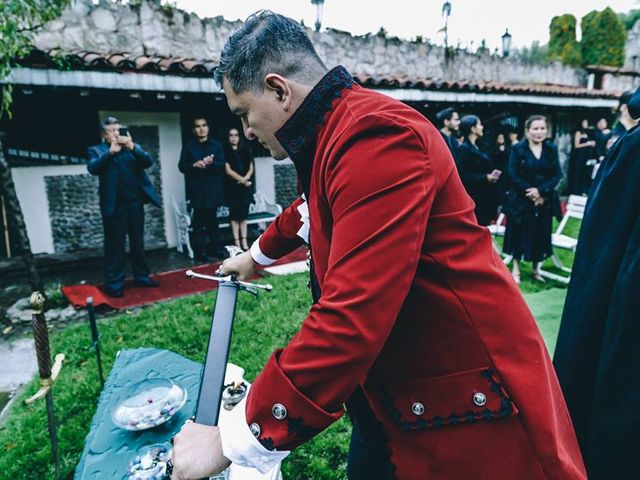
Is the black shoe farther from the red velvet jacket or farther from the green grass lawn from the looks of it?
the red velvet jacket

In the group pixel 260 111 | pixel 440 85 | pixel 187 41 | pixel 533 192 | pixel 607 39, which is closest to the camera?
pixel 260 111

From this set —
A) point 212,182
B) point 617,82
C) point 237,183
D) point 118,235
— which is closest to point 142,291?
point 118,235

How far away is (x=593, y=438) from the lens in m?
1.97

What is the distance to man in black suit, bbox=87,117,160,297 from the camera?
18.5 ft

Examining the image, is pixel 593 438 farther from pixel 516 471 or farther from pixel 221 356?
pixel 221 356

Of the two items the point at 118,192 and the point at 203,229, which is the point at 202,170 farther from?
the point at 118,192

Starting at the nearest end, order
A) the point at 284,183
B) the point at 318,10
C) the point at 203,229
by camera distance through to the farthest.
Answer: the point at 203,229
the point at 284,183
the point at 318,10

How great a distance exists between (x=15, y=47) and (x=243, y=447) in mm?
4872

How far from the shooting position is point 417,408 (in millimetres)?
1158

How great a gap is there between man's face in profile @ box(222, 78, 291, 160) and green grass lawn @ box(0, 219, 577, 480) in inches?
87.9

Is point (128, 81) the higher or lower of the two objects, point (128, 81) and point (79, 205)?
the higher

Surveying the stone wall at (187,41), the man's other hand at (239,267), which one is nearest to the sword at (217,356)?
the man's other hand at (239,267)

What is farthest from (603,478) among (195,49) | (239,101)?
(195,49)

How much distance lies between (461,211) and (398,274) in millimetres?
284
